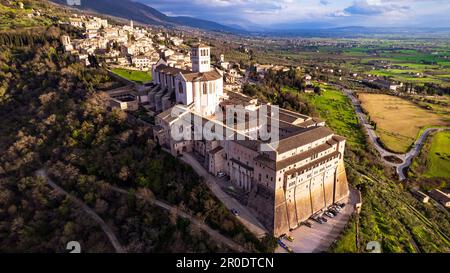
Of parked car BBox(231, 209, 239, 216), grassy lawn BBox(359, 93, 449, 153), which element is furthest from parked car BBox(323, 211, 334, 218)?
grassy lawn BBox(359, 93, 449, 153)

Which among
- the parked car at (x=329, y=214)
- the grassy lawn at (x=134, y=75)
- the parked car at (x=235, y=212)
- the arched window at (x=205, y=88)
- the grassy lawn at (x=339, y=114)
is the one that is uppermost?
the grassy lawn at (x=134, y=75)

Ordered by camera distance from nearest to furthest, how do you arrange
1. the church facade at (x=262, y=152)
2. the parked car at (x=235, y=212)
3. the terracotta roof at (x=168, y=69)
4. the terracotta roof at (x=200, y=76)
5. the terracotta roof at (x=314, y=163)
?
1. the church facade at (x=262, y=152)
2. the terracotta roof at (x=314, y=163)
3. the parked car at (x=235, y=212)
4. the terracotta roof at (x=200, y=76)
5. the terracotta roof at (x=168, y=69)

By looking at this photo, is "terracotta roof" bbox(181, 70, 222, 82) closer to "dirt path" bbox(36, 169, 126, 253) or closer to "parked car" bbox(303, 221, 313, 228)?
"dirt path" bbox(36, 169, 126, 253)

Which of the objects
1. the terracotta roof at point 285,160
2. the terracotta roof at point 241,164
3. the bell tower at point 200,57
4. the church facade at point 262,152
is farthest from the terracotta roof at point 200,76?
the terracotta roof at point 285,160

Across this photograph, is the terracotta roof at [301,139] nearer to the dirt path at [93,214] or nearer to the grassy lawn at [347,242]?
the grassy lawn at [347,242]

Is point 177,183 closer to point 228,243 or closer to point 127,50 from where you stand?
point 228,243

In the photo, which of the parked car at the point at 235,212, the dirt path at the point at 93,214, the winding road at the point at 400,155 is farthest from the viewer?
the winding road at the point at 400,155

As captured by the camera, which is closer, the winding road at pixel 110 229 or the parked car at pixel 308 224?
the winding road at pixel 110 229

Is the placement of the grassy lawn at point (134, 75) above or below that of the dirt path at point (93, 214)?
above

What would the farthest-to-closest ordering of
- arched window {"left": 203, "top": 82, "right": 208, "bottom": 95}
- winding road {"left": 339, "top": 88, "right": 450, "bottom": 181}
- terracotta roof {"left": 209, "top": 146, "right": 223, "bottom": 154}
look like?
winding road {"left": 339, "top": 88, "right": 450, "bottom": 181}
arched window {"left": 203, "top": 82, "right": 208, "bottom": 95}
terracotta roof {"left": 209, "top": 146, "right": 223, "bottom": 154}
